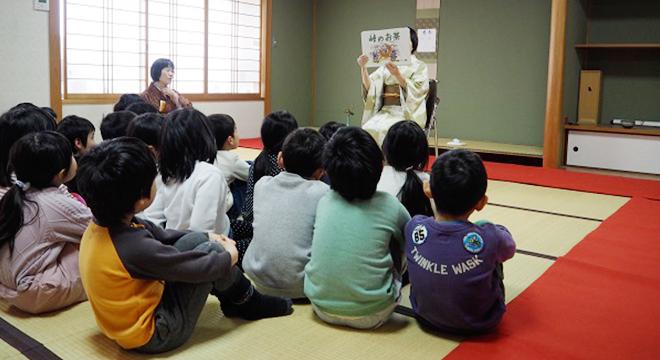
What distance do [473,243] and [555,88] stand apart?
4.48 meters

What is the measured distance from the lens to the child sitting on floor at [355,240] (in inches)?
76.9

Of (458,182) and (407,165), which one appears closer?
(458,182)

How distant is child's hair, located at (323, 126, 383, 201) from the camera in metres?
1.95

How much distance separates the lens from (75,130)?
2914mm

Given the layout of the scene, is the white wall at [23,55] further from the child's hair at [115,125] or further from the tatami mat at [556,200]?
the tatami mat at [556,200]

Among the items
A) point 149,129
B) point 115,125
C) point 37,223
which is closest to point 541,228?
point 149,129

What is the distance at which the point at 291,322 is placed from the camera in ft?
6.81

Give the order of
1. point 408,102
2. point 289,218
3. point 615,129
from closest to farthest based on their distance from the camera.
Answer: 1. point 289,218
2. point 408,102
3. point 615,129

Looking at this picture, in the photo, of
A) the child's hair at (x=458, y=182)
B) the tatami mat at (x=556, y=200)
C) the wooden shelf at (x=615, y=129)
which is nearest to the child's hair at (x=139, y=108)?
the tatami mat at (x=556, y=200)

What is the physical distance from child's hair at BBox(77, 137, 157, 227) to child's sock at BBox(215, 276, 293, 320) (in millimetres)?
474

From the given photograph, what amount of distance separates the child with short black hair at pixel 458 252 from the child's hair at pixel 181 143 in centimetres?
90

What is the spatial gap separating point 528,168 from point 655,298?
143 inches

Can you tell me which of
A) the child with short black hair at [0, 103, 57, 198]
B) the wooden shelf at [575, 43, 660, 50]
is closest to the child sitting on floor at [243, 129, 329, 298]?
the child with short black hair at [0, 103, 57, 198]

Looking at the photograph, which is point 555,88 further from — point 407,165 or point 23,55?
point 23,55
